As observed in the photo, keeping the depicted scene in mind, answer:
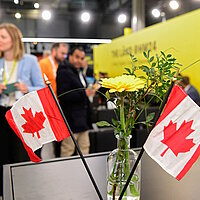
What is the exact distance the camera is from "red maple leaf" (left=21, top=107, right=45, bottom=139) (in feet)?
2.69

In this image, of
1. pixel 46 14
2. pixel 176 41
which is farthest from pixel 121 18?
pixel 176 41

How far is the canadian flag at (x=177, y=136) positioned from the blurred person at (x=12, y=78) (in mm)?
1668

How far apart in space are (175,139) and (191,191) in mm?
425

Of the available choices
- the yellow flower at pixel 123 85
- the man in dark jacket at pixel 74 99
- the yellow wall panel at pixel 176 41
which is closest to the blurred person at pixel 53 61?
the man in dark jacket at pixel 74 99

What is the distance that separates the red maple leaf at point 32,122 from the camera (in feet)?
2.69

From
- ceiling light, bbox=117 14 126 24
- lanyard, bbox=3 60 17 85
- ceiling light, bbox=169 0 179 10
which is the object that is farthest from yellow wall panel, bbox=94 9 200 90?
ceiling light, bbox=117 14 126 24

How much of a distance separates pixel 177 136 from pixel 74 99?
2002 mm

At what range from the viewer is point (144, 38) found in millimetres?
5230

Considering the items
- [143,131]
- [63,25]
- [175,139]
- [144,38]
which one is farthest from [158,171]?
[63,25]

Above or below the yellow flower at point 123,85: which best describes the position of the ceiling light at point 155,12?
above

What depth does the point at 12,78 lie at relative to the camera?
7.34 feet

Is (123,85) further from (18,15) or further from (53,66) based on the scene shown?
(18,15)

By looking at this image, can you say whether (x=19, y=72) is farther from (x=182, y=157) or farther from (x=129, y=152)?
(x=182, y=157)

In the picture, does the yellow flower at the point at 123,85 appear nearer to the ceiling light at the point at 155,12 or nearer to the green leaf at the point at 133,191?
the green leaf at the point at 133,191
